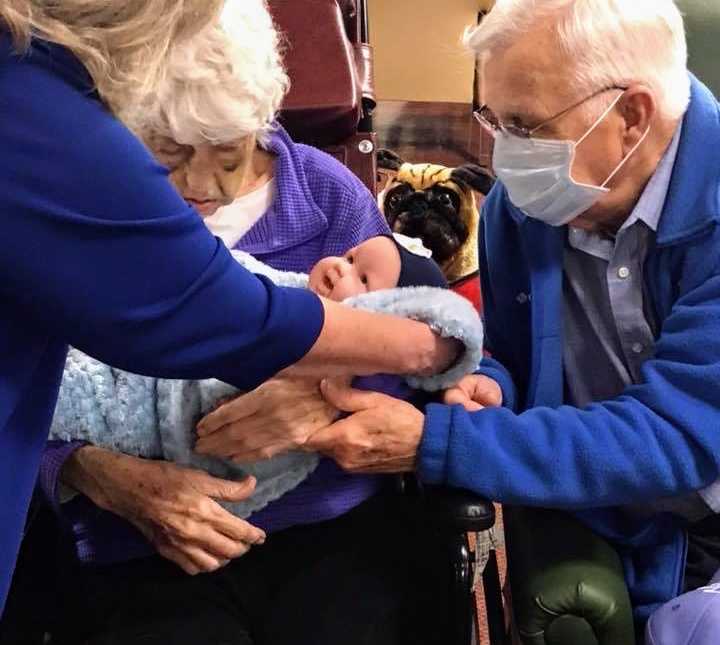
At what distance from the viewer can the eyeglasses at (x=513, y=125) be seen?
131 centimetres

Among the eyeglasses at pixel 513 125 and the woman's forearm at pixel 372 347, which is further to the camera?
the eyeglasses at pixel 513 125

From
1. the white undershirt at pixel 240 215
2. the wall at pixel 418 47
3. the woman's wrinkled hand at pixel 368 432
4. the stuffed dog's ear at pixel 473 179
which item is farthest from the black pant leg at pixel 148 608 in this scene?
the wall at pixel 418 47

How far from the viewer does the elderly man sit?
49.9 inches

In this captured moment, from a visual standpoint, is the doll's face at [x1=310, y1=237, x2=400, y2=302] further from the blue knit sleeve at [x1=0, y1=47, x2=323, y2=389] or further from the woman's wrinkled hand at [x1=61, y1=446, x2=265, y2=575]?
the blue knit sleeve at [x1=0, y1=47, x2=323, y2=389]

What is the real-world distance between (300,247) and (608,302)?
519mm

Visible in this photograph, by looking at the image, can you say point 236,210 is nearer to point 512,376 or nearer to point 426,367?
point 426,367

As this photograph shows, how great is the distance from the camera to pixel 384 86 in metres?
4.71

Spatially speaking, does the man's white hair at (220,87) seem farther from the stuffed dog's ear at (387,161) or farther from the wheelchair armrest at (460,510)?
the stuffed dog's ear at (387,161)

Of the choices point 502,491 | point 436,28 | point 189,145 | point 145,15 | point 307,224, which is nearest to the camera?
point 145,15

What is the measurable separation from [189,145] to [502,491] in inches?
27.3

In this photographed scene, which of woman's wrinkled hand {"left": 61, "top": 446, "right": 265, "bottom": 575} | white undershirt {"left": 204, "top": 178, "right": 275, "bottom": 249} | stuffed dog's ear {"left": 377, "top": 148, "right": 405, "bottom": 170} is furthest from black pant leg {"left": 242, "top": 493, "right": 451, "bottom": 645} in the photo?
stuffed dog's ear {"left": 377, "top": 148, "right": 405, "bottom": 170}

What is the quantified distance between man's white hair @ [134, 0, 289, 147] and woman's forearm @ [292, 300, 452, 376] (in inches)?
16.0

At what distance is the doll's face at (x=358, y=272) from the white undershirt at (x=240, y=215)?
0.18 meters

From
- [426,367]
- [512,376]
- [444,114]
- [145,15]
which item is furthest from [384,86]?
[145,15]
